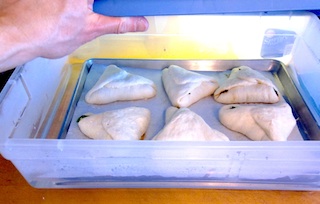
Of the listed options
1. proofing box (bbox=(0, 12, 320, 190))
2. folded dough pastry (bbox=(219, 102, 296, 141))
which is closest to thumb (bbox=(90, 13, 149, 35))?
proofing box (bbox=(0, 12, 320, 190))

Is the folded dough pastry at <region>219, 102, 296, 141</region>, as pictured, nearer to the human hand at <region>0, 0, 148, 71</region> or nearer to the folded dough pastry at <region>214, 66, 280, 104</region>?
the folded dough pastry at <region>214, 66, 280, 104</region>

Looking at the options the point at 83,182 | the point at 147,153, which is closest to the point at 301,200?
the point at 147,153

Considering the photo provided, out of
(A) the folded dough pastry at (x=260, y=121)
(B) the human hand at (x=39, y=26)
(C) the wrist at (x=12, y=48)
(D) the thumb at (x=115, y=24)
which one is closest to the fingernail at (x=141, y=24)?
(D) the thumb at (x=115, y=24)

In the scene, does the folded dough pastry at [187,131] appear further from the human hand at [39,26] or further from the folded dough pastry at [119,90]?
the human hand at [39,26]

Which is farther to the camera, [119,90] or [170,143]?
[119,90]

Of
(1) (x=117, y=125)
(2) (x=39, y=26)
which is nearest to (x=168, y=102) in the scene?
(1) (x=117, y=125)

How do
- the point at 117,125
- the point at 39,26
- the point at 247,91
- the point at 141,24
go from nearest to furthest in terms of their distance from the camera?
the point at 39,26, the point at 141,24, the point at 117,125, the point at 247,91

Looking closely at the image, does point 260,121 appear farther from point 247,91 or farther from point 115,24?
point 115,24
